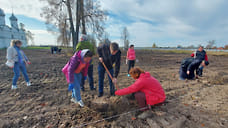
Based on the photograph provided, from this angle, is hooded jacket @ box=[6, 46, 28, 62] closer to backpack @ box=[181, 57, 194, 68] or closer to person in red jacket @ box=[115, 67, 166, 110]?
person in red jacket @ box=[115, 67, 166, 110]

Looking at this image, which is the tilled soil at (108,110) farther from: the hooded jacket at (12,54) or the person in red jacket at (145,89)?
the hooded jacket at (12,54)

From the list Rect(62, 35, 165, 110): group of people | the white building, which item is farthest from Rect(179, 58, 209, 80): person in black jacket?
the white building

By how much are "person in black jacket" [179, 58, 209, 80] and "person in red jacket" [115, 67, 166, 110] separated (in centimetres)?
321

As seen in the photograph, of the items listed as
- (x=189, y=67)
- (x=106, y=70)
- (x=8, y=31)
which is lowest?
(x=189, y=67)

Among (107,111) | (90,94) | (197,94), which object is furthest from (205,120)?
(90,94)

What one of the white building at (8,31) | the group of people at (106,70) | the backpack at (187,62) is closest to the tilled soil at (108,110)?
the group of people at (106,70)

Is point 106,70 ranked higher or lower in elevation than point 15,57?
lower

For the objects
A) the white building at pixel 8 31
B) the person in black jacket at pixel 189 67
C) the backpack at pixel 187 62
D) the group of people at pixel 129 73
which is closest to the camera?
the group of people at pixel 129 73

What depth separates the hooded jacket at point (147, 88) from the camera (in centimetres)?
244

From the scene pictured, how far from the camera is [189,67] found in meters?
4.91

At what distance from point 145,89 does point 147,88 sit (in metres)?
0.05

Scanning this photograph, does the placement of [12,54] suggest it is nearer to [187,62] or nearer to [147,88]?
[147,88]

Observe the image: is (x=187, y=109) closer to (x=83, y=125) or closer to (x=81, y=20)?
(x=83, y=125)

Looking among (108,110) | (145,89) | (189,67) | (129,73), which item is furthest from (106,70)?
(189,67)
